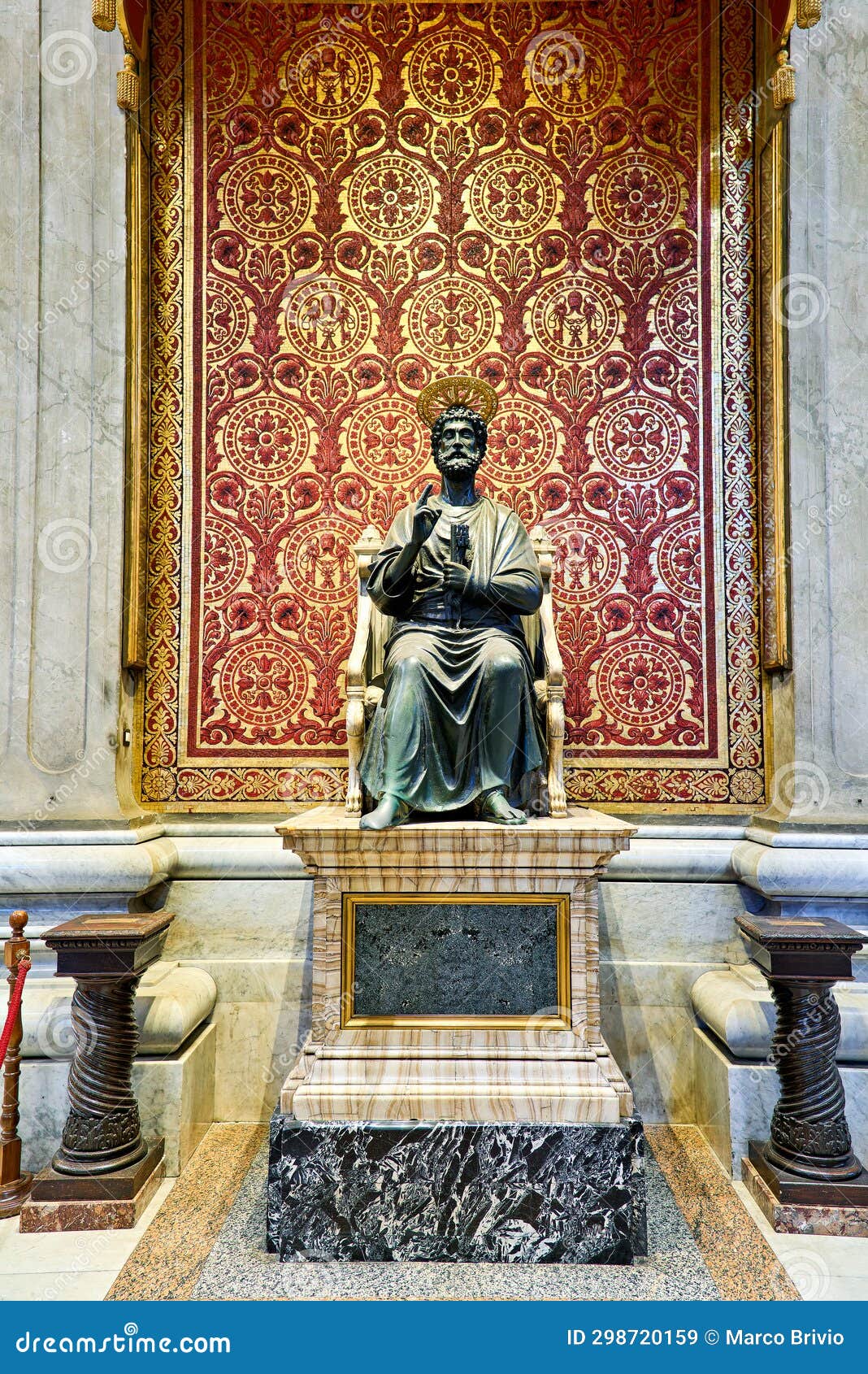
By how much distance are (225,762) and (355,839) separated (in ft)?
4.43

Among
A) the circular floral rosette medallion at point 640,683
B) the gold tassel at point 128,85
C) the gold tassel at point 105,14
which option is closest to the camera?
the gold tassel at point 105,14

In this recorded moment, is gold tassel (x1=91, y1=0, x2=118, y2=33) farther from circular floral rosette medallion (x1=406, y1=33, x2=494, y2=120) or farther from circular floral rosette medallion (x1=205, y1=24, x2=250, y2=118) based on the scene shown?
circular floral rosette medallion (x1=406, y1=33, x2=494, y2=120)

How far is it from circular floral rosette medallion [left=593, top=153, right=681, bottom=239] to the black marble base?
3.62 m

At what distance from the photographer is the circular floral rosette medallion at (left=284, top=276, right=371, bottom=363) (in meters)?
3.99

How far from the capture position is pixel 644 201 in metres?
4.00

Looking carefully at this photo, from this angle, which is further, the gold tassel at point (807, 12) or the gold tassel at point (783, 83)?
the gold tassel at point (783, 83)

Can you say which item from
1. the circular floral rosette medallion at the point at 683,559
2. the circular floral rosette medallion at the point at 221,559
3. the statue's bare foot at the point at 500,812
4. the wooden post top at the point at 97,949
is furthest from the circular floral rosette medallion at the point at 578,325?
the wooden post top at the point at 97,949

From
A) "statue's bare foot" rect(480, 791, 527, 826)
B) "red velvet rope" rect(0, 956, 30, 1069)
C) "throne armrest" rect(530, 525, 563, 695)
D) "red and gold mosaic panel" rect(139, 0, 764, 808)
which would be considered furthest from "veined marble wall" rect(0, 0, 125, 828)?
"throne armrest" rect(530, 525, 563, 695)

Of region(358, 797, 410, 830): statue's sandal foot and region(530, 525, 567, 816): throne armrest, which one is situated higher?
region(530, 525, 567, 816): throne armrest

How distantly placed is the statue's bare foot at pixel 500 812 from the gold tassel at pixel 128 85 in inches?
124

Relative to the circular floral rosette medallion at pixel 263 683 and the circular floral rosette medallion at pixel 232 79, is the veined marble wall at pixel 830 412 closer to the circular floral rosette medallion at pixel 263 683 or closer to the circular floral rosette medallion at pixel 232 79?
the circular floral rosette medallion at pixel 263 683

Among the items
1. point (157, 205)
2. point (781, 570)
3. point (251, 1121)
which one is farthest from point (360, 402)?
point (251, 1121)

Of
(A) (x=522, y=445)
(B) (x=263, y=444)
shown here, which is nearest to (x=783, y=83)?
(A) (x=522, y=445)

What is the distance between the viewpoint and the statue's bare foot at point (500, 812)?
2.81 metres
